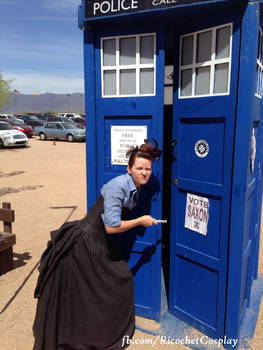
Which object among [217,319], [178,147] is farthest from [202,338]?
[178,147]

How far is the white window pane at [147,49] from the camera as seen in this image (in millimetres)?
2791

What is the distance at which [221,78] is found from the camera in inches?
101

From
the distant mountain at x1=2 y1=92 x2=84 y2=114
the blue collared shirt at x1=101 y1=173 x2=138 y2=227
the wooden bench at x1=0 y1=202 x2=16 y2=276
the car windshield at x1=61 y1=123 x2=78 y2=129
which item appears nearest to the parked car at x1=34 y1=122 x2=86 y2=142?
the car windshield at x1=61 y1=123 x2=78 y2=129

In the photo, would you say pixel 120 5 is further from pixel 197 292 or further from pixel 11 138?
pixel 11 138

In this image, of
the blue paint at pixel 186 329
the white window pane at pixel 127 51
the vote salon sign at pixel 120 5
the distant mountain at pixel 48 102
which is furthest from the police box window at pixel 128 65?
the distant mountain at pixel 48 102

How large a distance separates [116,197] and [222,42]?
1513mm

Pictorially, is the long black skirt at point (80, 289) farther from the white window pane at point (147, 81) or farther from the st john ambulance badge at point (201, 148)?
the white window pane at point (147, 81)

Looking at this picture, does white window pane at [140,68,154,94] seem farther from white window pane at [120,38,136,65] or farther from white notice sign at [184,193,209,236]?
white notice sign at [184,193,209,236]

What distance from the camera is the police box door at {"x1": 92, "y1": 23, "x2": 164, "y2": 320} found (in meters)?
2.81

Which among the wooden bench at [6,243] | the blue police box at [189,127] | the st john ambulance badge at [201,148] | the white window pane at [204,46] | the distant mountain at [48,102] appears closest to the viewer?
the blue police box at [189,127]

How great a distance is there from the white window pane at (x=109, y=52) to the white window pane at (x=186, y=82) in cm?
67

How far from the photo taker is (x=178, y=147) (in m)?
2.95

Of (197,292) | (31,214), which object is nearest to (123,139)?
(197,292)

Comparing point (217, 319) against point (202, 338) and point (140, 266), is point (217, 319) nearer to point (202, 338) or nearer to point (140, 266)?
point (202, 338)
